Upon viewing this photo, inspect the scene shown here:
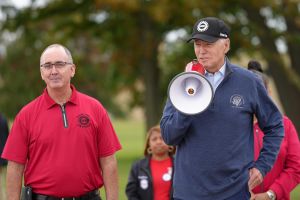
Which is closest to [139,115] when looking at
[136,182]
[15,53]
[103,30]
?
[15,53]

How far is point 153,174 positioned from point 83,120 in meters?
2.15

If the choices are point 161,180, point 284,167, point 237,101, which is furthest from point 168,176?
point 237,101

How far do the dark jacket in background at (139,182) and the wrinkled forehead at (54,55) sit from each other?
88.9 inches

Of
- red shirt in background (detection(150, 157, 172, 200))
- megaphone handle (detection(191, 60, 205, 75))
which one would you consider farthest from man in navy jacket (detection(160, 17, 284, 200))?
red shirt in background (detection(150, 157, 172, 200))

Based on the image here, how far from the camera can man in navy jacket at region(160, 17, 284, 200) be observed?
5047 mm

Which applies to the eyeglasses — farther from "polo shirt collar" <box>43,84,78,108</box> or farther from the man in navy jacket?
the man in navy jacket

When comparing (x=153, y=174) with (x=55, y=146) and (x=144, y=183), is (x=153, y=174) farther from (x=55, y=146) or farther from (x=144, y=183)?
(x=55, y=146)

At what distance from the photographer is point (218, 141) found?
Answer: 199 inches

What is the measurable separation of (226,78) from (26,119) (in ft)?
5.00

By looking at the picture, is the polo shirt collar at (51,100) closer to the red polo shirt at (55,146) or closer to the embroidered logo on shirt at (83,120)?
the red polo shirt at (55,146)

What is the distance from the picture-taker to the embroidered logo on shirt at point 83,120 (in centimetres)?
566

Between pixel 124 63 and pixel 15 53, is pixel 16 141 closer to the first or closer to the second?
pixel 124 63

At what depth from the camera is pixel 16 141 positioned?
18.4 ft

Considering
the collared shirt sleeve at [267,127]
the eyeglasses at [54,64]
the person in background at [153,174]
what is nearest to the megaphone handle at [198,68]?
the collared shirt sleeve at [267,127]
